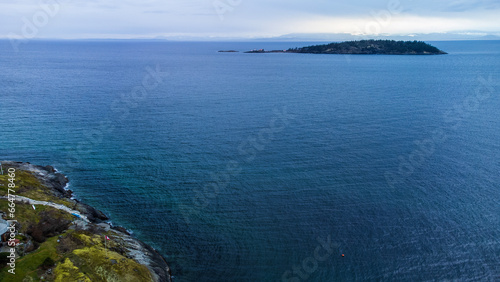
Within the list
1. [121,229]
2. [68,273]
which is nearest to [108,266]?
[68,273]

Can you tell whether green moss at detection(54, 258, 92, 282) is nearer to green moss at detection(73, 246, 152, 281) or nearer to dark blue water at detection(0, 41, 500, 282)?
green moss at detection(73, 246, 152, 281)

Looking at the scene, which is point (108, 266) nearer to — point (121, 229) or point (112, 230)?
point (112, 230)

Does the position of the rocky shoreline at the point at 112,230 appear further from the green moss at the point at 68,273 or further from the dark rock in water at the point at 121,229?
the green moss at the point at 68,273

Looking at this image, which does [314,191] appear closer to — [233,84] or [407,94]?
[407,94]

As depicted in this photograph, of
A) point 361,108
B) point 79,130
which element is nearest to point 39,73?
point 79,130

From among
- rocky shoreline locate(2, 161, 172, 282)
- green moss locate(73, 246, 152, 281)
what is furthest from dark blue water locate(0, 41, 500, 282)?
green moss locate(73, 246, 152, 281)
